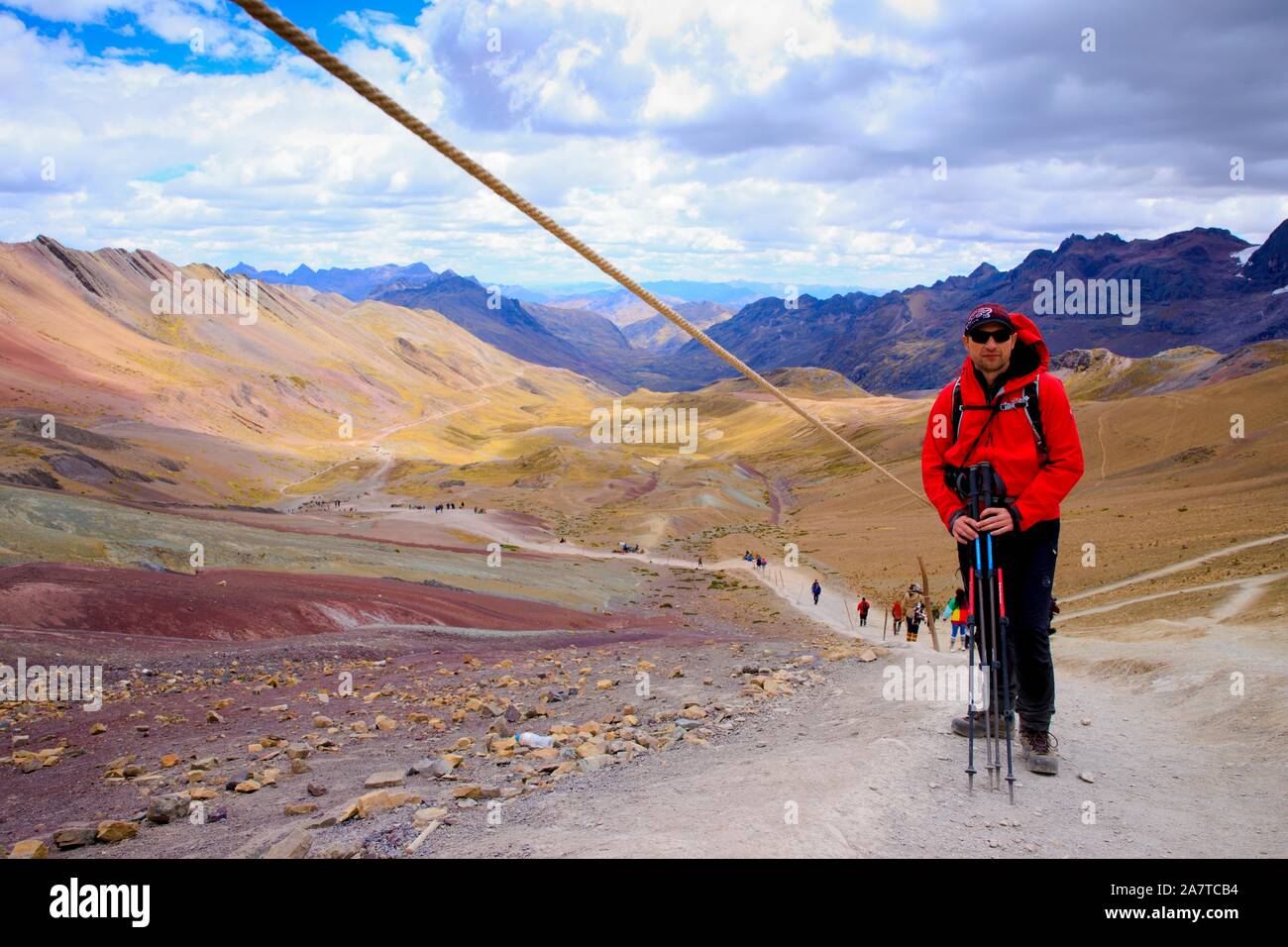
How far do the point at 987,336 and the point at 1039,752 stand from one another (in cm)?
353

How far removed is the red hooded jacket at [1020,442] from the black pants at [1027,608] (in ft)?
0.96

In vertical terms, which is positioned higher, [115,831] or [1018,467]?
[1018,467]

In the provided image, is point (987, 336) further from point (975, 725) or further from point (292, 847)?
point (292, 847)

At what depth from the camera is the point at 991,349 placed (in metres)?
→ 6.61

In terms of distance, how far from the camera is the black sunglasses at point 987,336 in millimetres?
6582

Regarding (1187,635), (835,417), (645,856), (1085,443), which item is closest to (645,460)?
(835,417)

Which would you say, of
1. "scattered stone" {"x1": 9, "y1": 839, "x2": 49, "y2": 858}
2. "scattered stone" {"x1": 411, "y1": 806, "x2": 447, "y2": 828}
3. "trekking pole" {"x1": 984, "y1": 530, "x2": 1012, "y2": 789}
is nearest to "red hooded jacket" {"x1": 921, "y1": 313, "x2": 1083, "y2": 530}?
"trekking pole" {"x1": 984, "y1": 530, "x2": 1012, "y2": 789}

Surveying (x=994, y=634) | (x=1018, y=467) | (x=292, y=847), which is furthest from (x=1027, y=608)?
(x=292, y=847)

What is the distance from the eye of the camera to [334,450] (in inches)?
5418

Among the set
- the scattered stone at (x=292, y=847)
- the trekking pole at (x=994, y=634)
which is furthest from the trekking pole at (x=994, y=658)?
the scattered stone at (x=292, y=847)

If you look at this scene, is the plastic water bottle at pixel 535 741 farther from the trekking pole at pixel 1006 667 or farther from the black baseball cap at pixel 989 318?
the black baseball cap at pixel 989 318

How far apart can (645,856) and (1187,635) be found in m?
13.7
